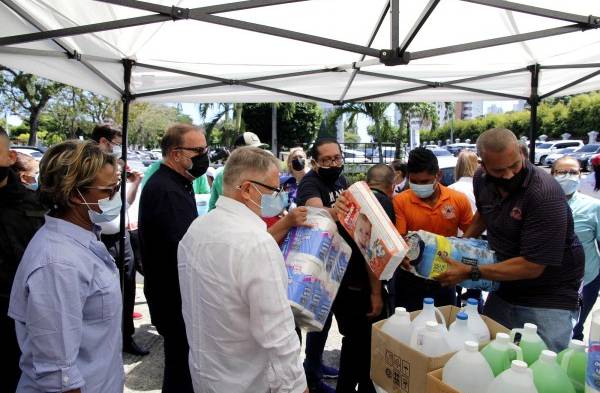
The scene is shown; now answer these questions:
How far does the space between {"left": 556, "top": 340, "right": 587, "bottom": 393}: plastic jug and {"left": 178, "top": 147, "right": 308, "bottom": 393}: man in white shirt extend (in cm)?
90

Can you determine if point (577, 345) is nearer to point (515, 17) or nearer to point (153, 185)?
point (153, 185)

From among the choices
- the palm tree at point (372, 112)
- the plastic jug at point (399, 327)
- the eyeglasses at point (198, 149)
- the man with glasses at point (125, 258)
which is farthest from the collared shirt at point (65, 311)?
the palm tree at point (372, 112)

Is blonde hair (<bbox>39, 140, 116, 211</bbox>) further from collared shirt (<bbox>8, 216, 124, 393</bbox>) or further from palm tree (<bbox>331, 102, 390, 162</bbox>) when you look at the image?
palm tree (<bbox>331, 102, 390, 162</bbox>)

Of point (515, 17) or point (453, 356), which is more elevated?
point (515, 17)

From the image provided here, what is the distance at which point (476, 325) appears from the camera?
5.88ft

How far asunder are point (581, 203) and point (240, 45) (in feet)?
10.3

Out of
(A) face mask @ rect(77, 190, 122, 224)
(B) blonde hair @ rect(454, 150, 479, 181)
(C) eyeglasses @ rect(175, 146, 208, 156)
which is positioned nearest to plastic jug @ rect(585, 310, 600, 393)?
(A) face mask @ rect(77, 190, 122, 224)

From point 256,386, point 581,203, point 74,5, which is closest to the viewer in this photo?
point 256,386

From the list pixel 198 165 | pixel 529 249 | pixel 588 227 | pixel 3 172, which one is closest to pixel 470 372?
pixel 529 249

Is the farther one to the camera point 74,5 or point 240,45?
point 240,45

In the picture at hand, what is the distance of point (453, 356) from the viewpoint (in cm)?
151

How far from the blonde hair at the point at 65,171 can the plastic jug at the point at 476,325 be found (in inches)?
62.6

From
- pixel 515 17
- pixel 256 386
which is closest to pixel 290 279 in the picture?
pixel 256 386

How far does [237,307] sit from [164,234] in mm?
978
